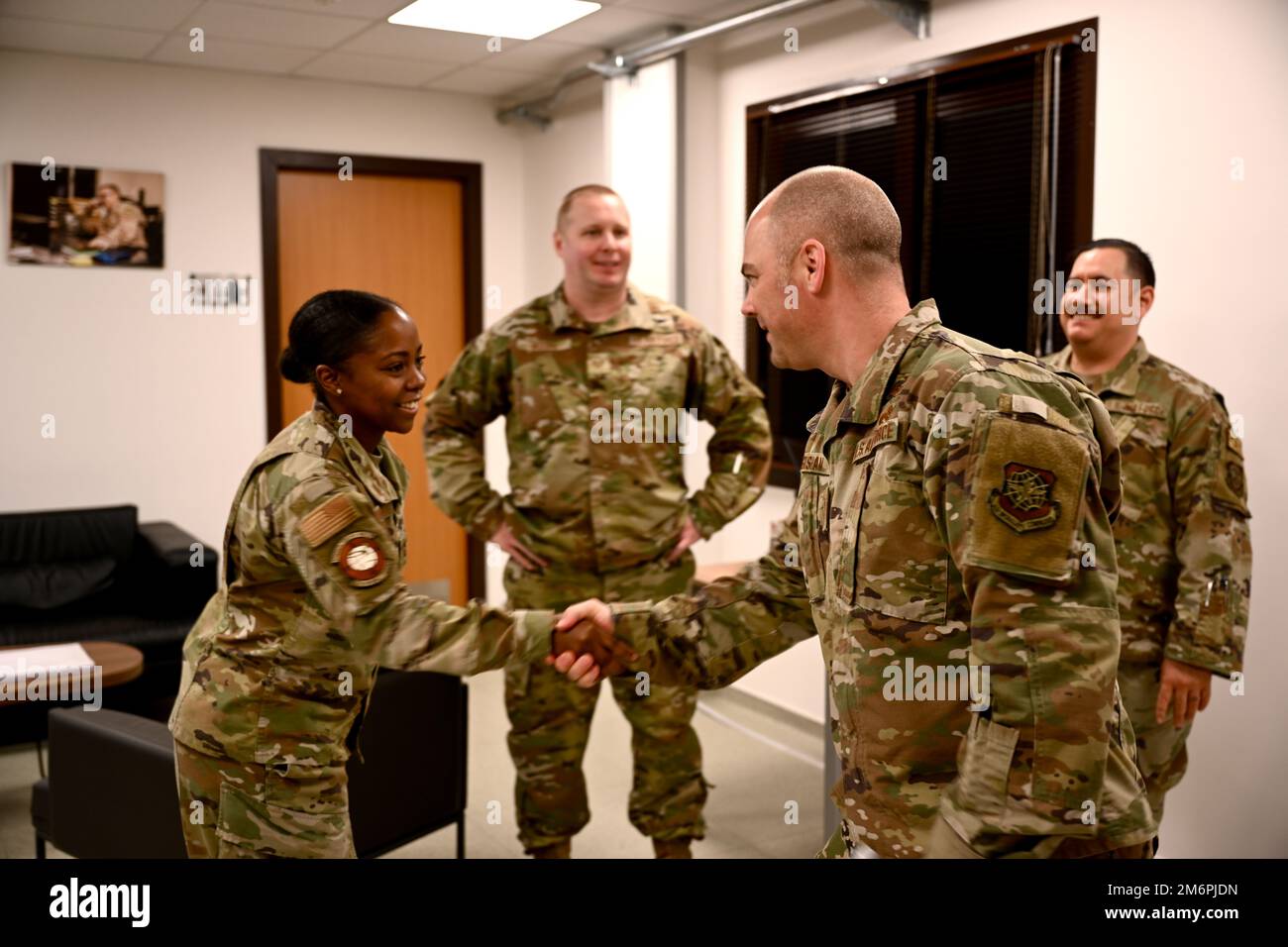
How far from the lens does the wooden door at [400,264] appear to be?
18.8 ft

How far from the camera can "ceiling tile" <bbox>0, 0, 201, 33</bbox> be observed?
4.25 meters

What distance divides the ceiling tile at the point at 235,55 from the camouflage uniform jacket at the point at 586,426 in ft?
8.15

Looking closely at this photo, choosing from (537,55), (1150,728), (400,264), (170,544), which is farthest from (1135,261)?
(400,264)

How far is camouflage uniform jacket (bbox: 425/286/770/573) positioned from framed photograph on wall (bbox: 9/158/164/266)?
2.83 m

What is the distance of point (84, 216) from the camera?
5.17 meters

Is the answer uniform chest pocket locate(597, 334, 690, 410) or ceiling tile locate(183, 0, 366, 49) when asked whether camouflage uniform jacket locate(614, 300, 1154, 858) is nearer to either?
uniform chest pocket locate(597, 334, 690, 410)

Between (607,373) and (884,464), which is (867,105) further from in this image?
(884,464)

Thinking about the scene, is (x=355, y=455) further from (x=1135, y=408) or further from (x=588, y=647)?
(x=1135, y=408)

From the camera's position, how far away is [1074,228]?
3412mm

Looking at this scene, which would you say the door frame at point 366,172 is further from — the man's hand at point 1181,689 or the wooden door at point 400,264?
the man's hand at point 1181,689

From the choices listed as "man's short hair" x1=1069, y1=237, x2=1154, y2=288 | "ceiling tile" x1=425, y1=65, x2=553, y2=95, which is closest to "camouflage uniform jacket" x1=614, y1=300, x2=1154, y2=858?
"man's short hair" x1=1069, y1=237, x2=1154, y2=288
